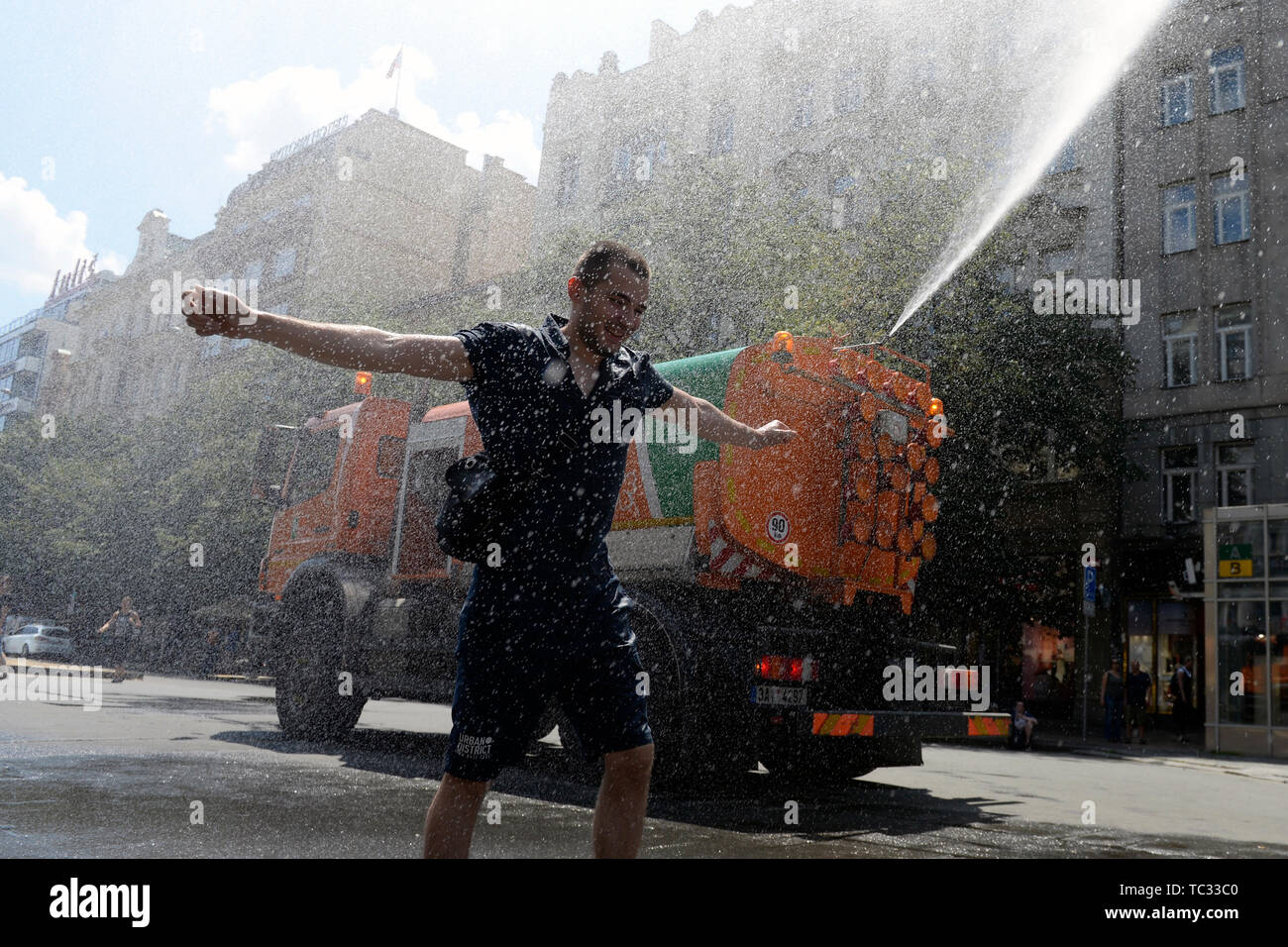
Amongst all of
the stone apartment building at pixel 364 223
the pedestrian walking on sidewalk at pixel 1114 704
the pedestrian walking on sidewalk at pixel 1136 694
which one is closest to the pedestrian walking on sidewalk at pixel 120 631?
the pedestrian walking on sidewalk at pixel 1114 704

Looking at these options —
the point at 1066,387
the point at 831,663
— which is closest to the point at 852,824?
the point at 831,663

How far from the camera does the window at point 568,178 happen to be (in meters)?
38.9

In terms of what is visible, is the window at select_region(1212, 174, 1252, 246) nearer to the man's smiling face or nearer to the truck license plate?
the truck license plate

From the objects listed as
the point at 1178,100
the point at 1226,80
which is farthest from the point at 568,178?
the point at 1226,80

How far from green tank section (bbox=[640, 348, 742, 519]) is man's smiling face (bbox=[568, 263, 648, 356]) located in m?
4.01

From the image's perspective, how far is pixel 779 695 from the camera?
6461mm

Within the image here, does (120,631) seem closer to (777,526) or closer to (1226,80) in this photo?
(777,526)

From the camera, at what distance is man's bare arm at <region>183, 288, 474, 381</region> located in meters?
2.37

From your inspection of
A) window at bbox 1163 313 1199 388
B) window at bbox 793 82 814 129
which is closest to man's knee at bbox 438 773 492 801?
window at bbox 1163 313 1199 388

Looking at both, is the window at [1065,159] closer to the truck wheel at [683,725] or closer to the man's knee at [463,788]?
the truck wheel at [683,725]

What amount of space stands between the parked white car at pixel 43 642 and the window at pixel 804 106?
29.2m

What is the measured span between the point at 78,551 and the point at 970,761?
107ft

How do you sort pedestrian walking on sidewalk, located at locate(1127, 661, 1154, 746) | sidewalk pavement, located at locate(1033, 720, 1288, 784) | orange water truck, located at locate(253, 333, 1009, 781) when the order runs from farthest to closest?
pedestrian walking on sidewalk, located at locate(1127, 661, 1154, 746) < sidewalk pavement, located at locate(1033, 720, 1288, 784) < orange water truck, located at locate(253, 333, 1009, 781)
